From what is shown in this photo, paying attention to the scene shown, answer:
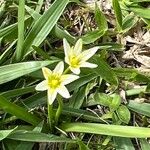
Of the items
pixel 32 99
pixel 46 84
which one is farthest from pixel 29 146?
pixel 46 84

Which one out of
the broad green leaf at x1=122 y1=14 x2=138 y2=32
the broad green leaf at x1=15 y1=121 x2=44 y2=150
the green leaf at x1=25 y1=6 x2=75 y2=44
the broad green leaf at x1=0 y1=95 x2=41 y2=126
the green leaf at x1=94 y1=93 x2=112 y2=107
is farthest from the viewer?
the broad green leaf at x1=122 y1=14 x2=138 y2=32

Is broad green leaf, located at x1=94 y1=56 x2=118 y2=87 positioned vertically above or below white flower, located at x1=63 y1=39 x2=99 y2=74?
below

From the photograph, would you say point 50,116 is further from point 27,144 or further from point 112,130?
point 112,130

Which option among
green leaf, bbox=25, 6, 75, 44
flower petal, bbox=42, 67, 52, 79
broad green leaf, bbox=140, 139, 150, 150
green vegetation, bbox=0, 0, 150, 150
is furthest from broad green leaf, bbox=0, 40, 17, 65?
broad green leaf, bbox=140, 139, 150, 150

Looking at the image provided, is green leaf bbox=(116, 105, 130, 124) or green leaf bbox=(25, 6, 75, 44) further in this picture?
green leaf bbox=(25, 6, 75, 44)

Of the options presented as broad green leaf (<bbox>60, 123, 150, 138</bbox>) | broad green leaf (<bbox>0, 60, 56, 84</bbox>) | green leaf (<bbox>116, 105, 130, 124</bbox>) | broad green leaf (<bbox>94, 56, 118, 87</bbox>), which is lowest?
broad green leaf (<bbox>60, 123, 150, 138</bbox>)

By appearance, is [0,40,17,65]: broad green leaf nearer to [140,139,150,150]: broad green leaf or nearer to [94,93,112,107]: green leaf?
[94,93,112,107]: green leaf
